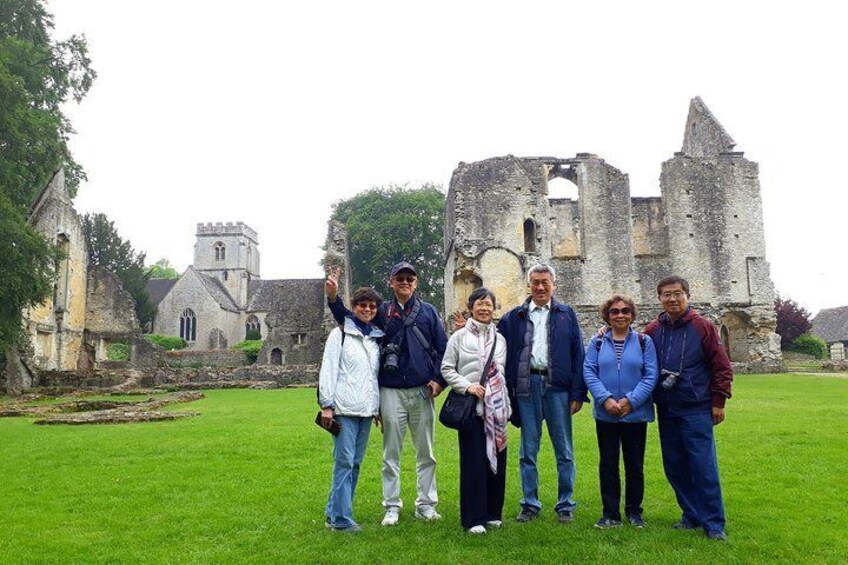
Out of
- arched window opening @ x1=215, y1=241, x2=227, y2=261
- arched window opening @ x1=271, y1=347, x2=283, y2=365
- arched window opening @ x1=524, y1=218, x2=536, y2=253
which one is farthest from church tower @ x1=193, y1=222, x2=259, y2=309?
arched window opening @ x1=524, y1=218, x2=536, y2=253

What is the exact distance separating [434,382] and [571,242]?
3440cm

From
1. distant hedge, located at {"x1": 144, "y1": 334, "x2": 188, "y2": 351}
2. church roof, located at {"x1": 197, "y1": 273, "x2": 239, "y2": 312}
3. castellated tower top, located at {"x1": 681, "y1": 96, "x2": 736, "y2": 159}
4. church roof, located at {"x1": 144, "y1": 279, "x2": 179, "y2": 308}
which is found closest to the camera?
castellated tower top, located at {"x1": 681, "y1": 96, "x2": 736, "y2": 159}

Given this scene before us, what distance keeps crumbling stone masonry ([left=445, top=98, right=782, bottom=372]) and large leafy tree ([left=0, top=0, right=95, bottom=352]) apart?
19543 millimetres

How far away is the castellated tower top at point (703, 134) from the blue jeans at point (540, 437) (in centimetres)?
3621

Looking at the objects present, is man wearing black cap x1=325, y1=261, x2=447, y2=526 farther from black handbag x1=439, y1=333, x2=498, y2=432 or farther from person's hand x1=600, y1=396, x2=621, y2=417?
person's hand x1=600, y1=396, x2=621, y2=417

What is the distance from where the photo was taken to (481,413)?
5.54 meters

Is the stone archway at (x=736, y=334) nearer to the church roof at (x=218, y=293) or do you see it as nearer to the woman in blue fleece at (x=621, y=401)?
the woman in blue fleece at (x=621, y=401)

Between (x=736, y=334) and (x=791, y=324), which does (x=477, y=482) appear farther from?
(x=791, y=324)

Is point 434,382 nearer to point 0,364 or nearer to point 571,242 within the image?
point 0,364

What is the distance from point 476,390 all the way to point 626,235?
3383cm

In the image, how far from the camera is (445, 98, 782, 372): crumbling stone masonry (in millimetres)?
35250

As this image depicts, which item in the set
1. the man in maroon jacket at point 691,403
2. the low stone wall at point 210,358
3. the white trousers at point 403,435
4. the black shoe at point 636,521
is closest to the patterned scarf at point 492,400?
the white trousers at point 403,435

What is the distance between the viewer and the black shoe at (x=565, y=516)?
549cm

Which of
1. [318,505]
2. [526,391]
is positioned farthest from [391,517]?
[526,391]
